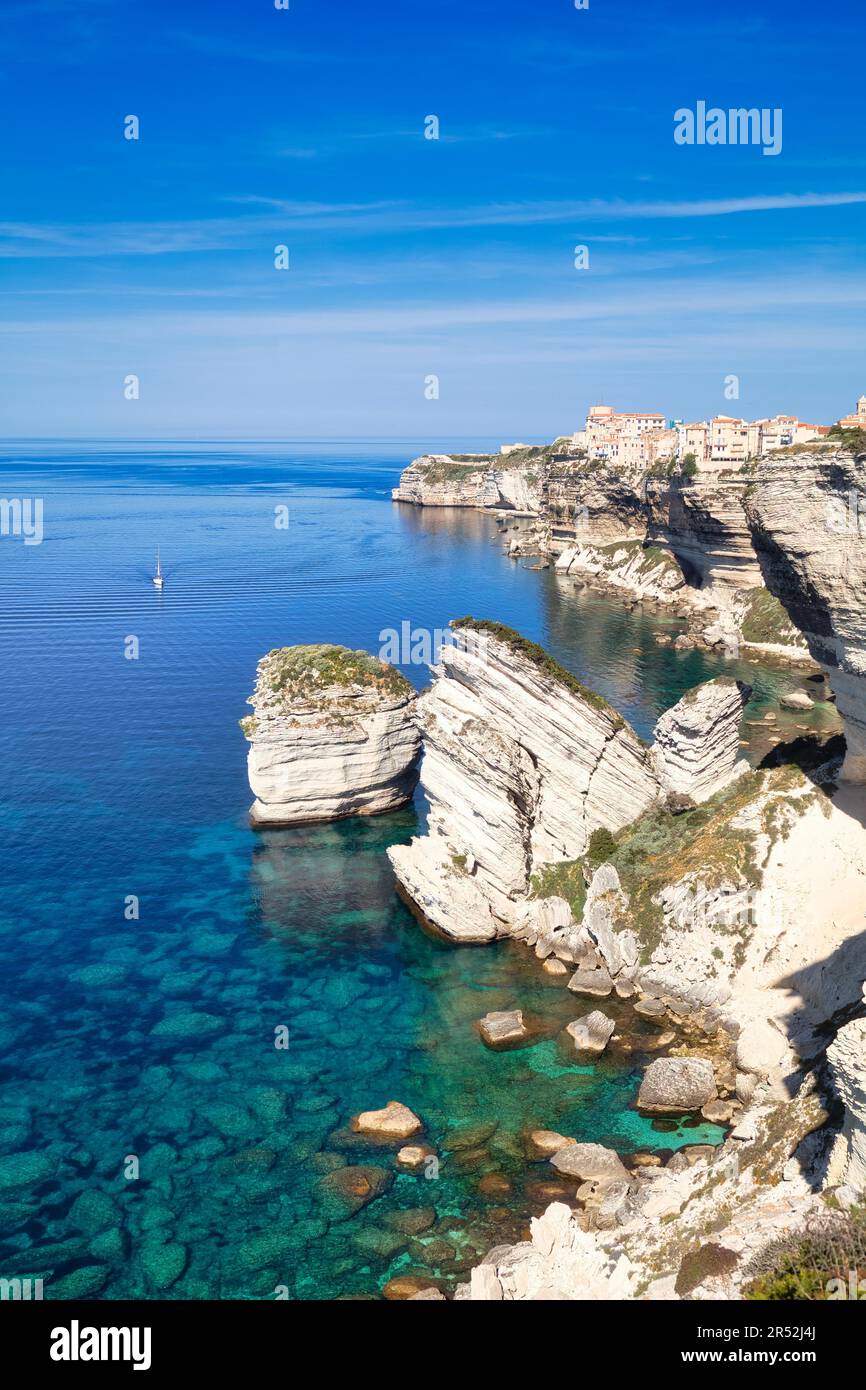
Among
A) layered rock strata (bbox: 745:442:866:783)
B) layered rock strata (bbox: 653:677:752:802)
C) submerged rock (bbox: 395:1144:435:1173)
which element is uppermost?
layered rock strata (bbox: 745:442:866:783)

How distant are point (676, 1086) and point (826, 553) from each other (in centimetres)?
1901

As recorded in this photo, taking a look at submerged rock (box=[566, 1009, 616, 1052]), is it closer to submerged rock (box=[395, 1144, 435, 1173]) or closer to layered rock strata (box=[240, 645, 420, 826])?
submerged rock (box=[395, 1144, 435, 1173])

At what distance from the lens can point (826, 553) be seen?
35188 millimetres

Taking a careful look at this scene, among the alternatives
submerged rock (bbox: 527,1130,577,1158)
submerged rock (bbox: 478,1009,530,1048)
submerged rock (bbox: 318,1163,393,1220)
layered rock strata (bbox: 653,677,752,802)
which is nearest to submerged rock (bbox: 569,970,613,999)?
submerged rock (bbox: 478,1009,530,1048)

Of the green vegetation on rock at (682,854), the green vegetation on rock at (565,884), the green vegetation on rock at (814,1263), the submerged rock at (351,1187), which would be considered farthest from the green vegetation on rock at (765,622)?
the green vegetation on rock at (814,1263)

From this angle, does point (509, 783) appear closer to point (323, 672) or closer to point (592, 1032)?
point (592, 1032)

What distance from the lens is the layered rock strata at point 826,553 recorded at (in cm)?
3400

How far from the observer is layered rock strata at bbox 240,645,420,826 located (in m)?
50.9

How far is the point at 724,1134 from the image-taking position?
2934 centimetres

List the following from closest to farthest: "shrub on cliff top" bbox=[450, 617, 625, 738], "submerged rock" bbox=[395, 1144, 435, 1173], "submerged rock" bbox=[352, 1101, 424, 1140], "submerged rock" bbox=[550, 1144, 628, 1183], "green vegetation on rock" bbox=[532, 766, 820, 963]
Answer: 1. "submerged rock" bbox=[550, 1144, 628, 1183]
2. "submerged rock" bbox=[395, 1144, 435, 1173]
3. "submerged rock" bbox=[352, 1101, 424, 1140]
4. "green vegetation on rock" bbox=[532, 766, 820, 963]
5. "shrub on cliff top" bbox=[450, 617, 625, 738]

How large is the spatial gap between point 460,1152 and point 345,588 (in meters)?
101

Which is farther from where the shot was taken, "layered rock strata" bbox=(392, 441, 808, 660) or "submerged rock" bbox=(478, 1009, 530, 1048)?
"layered rock strata" bbox=(392, 441, 808, 660)

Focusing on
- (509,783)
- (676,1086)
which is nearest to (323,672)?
(509,783)

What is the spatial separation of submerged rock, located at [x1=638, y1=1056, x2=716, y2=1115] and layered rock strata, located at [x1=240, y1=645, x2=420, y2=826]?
24934mm
